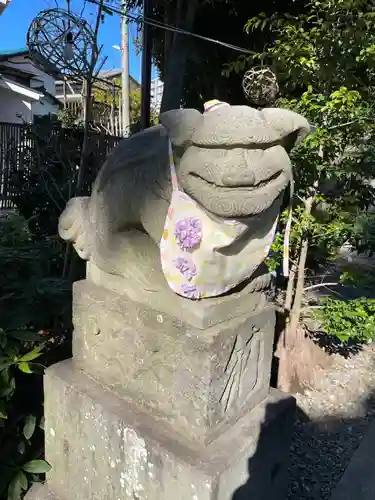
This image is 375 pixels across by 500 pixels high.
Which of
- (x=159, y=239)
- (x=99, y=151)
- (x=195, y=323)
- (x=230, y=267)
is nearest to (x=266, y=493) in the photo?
(x=195, y=323)

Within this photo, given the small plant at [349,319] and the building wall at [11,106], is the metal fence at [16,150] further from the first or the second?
the building wall at [11,106]

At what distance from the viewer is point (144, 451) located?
1261 millimetres

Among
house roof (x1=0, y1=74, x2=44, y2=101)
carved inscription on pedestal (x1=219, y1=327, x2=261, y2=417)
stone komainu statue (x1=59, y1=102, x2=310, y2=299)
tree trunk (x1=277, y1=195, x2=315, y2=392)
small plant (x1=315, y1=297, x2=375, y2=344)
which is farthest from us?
house roof (x1=0, y1=74, x2=44, y2=101)

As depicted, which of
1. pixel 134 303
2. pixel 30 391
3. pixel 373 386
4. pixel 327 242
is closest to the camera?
pixel 134 303

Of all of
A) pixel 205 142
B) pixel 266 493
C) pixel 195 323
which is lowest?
pixel 266 493

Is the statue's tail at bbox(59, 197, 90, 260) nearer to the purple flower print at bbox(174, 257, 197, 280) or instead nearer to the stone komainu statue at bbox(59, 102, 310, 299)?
the stone komainu statue at bbox(59, 102, 310, 299)

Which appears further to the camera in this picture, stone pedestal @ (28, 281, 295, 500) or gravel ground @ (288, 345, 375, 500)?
gravel ground @ (288, 345, 375, 500)

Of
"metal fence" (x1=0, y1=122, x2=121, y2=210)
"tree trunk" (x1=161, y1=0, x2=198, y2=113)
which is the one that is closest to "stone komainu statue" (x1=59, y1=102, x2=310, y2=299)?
"metal fence" (x1=0, y1=122, x2=121, y2=210)

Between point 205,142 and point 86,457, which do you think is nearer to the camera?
point 205,142

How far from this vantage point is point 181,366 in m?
1.22

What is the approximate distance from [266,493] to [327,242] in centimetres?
140

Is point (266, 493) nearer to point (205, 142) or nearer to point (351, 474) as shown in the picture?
point (351, 474)

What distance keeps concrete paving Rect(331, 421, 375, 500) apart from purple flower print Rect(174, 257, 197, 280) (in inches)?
51.5

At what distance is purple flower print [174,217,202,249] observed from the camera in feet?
3.54
